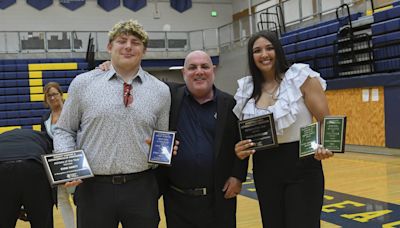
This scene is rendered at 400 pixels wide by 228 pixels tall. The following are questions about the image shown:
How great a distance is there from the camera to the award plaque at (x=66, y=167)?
213 cm

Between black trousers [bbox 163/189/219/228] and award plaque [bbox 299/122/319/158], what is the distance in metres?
0.66

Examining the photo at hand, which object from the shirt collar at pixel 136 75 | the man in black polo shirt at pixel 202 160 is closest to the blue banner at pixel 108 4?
the man in black polo shirt at pixel 202 160

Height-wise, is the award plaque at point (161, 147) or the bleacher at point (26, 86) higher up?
the bleacher at point (26, 86)

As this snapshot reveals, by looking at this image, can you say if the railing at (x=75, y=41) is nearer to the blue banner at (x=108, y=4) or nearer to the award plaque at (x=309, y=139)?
the blue banner at (x=108, y=4)

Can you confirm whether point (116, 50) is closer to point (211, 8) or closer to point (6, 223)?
point (6, 223)

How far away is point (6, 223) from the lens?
115 inches

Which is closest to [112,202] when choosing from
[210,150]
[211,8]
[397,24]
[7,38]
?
[210,150]

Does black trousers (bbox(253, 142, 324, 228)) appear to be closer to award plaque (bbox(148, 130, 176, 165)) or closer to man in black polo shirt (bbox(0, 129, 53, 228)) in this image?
award plaque (bbox(148, 130, 176, 165))

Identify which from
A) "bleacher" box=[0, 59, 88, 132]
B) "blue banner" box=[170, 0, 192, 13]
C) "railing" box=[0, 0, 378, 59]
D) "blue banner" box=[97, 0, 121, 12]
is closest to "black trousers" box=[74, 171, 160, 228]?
"railing" box=[0, 0, 378, 59]

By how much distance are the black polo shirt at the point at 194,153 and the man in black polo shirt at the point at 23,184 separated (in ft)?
3.33

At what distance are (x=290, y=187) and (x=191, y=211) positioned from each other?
62 cm

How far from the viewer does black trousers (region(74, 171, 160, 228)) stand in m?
2.22

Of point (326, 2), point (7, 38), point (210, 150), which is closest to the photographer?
point (210, 150)

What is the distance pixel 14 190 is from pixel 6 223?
9.7 inches
